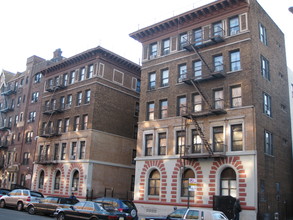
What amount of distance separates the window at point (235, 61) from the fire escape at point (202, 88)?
91 centimetres

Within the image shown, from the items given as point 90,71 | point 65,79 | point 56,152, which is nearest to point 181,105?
point 90,71

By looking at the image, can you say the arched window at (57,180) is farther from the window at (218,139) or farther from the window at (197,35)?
the window at (197,35)

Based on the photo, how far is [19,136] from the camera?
Result: 189 ft

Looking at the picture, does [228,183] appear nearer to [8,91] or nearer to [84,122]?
[84,122]

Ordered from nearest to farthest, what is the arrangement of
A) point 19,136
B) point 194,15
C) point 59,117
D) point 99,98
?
point 194,15 < point 99,98 < point 59,117 < point 19,136

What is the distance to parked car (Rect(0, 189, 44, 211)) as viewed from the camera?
103ft

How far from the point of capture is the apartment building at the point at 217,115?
29.8 meters

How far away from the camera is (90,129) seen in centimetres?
4328

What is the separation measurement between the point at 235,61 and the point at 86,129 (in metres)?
20.8

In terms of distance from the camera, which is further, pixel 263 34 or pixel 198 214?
pixel 263 34

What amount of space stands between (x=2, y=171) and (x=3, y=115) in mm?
10817

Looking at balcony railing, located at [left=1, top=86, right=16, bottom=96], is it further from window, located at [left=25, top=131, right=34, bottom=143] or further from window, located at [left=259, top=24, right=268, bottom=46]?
window, located at [left=259, top=24, right=268, bottom=46]

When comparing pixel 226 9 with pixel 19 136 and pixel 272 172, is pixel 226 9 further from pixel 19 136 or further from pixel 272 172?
pixel 19 136

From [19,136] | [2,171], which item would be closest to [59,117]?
[19,136]
